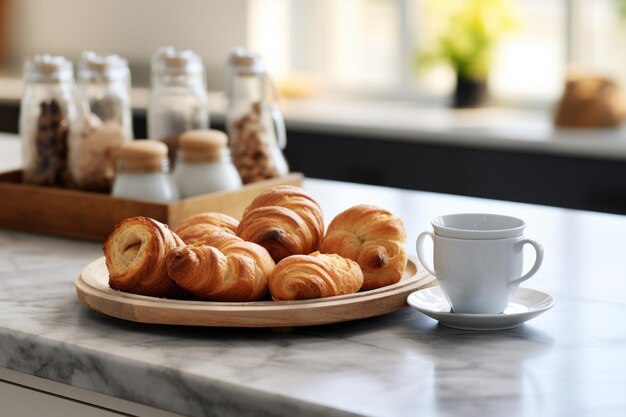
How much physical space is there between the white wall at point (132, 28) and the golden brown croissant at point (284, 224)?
10.1 feet

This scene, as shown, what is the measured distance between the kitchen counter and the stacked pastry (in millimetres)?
44

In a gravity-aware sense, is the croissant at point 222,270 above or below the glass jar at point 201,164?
below

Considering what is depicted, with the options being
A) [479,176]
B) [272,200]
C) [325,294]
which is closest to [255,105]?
[272,200]

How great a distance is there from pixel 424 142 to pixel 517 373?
2385mm

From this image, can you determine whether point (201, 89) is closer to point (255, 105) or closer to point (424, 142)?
point (255, 105)

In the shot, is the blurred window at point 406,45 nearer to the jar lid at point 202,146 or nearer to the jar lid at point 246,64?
the jar lid at point 246,64

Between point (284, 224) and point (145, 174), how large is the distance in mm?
445

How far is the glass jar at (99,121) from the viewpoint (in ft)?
5.38

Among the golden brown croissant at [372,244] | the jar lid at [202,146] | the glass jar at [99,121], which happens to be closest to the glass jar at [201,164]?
the jar lid at [202,146]

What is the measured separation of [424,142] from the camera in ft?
10.8

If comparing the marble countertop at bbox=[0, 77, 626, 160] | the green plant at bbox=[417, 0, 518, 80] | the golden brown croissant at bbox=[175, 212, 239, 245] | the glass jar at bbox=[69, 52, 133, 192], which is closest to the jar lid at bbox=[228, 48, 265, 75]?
the glass jar at bbox=[69, 52, 133, 192]

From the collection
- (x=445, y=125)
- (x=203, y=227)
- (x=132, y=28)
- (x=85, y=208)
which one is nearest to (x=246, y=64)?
(x=85, y=208)

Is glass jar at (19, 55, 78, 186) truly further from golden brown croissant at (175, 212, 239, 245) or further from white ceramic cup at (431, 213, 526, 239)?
white ceramic cup at (431, 213, 526, 239)

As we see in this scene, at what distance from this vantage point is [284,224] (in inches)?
45.4
